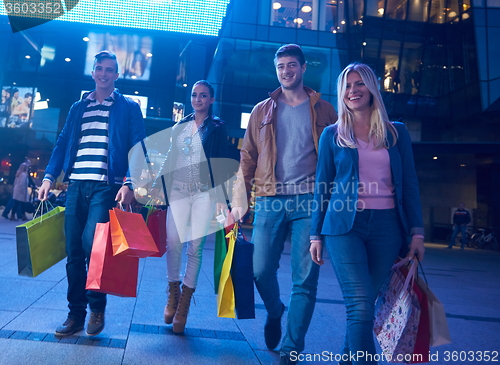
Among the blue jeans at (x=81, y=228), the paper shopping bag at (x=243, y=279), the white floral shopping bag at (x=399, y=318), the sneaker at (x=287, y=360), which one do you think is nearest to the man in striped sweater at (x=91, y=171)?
the blue jeans at (x=81, y=228)

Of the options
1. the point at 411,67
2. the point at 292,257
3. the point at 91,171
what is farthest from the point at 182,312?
→ the point at 411,67

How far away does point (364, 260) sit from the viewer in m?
2.41

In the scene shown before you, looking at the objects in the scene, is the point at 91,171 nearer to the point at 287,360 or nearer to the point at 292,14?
the point at 287,360

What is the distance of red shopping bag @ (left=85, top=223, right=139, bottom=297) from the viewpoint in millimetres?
2865

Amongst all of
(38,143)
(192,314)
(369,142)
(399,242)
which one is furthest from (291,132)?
(38,143)

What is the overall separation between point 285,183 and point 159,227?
115 centimetres

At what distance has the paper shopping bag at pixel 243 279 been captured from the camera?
2.99m

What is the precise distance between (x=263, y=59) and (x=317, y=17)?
4.24 metres

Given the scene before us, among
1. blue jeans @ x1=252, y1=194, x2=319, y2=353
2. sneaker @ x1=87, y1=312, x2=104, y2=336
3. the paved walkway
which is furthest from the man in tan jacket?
sneaker @ x1=87, y1=312, x2=104, y2=336

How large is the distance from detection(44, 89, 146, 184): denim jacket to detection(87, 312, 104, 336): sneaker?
1.00m

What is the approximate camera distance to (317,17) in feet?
86.6

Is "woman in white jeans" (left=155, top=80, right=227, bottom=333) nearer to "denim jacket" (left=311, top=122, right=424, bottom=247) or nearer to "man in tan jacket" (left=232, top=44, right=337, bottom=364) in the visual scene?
"man in tan jacket" (left=232, top=44, right=337, bottom=364)

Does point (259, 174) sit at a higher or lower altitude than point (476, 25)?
lower

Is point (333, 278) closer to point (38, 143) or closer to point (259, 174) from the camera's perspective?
point (259, 174)
